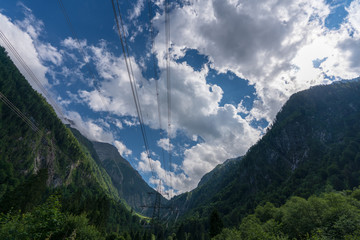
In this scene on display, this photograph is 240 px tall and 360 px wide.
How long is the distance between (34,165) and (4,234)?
722 ft

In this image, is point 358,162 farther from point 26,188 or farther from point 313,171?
point 26,188

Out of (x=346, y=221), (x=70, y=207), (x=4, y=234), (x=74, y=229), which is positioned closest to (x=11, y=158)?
(x=70, y=207)

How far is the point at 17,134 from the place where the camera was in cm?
18375

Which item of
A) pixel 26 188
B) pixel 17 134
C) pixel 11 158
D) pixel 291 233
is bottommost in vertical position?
pixel 291 233

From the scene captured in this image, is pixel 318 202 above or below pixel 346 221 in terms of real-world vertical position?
above

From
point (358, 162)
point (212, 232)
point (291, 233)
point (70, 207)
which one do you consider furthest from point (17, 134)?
point (358, 162)

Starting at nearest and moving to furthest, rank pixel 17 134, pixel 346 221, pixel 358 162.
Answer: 1. pixel 346 221
2. pixel 358 162
3. pixel 17 134

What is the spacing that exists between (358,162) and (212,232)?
581ft

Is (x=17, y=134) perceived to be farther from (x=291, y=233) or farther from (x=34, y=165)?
(x=291, y=233)

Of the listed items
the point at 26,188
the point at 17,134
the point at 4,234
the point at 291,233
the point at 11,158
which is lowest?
the point at 4,234

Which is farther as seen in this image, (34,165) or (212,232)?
(34,165)

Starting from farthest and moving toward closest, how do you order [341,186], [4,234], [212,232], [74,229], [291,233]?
1. [341,186]
2. [212,232]
3. [291,233]
4. [74,229]
5. [4,234]

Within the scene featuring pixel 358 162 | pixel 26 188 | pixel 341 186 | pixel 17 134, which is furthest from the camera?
pixel 17 134

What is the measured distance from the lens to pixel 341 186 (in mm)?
148500
